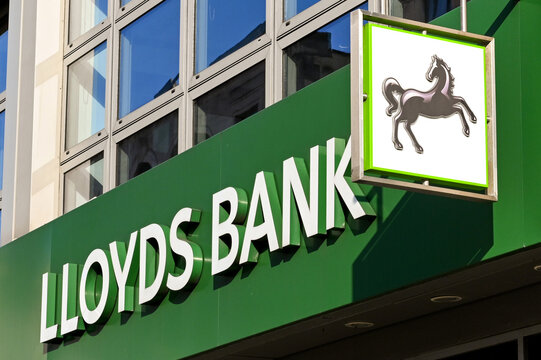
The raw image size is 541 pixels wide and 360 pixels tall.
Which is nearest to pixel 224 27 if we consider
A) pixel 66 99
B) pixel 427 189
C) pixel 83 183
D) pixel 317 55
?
pixel 317 55

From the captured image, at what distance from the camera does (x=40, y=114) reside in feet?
55.8

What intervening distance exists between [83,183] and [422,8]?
20.7 ft

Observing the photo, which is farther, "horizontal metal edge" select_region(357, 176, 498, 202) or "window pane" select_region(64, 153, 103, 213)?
"window pane" select_region(64, 153, 103, 213)

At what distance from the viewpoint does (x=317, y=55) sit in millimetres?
12555

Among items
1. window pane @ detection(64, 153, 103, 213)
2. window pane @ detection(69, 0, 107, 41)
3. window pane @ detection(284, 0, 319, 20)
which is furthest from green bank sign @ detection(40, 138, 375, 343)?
window pane @ detection(69, 0, 107, 41)

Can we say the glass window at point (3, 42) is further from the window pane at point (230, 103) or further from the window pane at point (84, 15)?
the window pane at point (230, 103)

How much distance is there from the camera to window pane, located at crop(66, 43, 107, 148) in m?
16.3

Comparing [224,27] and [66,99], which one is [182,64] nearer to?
[224,27]

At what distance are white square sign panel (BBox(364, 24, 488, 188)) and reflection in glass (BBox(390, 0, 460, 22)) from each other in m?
1.82

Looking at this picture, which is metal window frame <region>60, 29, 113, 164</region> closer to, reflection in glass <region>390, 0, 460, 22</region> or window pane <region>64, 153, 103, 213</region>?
window pane <region>64, 153, 103, 213</region>

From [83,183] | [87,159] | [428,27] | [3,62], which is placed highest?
[3,62]

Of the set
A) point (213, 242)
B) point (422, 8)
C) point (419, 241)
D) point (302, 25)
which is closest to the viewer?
point (419, 241)

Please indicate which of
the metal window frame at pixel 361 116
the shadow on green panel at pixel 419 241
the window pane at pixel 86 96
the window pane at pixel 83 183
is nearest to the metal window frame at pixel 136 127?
the window pane at pixel 83 183

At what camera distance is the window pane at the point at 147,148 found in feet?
48.3
